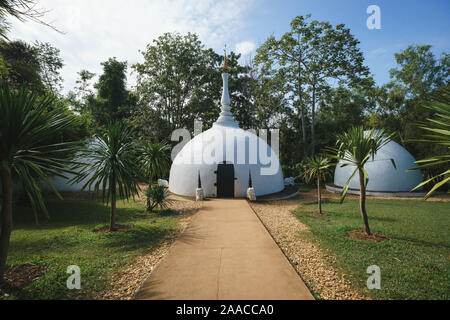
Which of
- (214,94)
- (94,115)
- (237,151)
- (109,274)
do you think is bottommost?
(109,274)

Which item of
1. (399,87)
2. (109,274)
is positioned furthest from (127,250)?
(399,87)

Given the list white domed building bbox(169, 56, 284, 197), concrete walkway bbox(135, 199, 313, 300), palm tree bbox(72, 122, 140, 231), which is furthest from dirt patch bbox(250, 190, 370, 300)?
palm tree bbox(72, 122, 140, 231)

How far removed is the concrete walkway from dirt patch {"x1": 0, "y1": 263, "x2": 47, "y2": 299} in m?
2.46

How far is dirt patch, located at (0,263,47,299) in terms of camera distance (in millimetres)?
3981

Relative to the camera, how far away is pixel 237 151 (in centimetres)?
1363

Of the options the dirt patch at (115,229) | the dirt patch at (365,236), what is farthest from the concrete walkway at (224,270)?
the dirt patch at (365,236)

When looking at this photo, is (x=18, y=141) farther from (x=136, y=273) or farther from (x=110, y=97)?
(x=110, y=97)

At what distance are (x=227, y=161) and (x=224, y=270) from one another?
9.00m

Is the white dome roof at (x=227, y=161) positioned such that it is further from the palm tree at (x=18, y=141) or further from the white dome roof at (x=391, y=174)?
the palm tree at (x=18, y=141)

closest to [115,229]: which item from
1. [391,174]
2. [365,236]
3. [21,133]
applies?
[21,133]

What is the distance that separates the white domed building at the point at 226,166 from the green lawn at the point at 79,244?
12.7 feet

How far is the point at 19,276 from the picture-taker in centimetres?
446

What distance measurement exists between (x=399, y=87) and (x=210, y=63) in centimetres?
2484
